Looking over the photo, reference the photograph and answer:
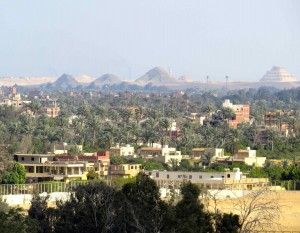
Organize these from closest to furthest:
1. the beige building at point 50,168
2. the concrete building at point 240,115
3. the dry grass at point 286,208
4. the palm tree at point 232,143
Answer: the dry grass at point 286,208
the beige building at point 50,168
the palm tree at point 232,143
the concrete building at point 240,115

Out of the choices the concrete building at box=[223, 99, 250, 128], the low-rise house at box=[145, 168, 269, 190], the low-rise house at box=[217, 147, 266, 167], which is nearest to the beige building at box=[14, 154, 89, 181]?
the low-rise house at box=[145, 168, 269, 190]

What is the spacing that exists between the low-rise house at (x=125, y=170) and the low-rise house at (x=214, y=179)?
9.13 feet

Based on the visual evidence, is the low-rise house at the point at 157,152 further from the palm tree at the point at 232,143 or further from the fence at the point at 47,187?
the fence at the point at 47,187

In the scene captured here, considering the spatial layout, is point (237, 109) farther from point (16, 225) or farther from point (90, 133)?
point (16, 225)

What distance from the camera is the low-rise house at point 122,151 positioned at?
300 ft

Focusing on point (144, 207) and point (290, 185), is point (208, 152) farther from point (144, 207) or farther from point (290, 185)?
point (144, 207)

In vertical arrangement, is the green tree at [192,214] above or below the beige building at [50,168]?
above

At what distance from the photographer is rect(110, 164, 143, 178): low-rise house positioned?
7975 cm

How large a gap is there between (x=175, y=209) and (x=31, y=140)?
181 ft

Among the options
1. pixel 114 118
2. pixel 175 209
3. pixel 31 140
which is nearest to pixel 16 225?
pixel 175 209

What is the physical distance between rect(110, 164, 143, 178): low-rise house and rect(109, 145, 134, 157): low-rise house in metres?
8.55

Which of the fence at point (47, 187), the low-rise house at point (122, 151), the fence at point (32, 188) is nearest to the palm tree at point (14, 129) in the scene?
the low-rise house at point (122, 151)

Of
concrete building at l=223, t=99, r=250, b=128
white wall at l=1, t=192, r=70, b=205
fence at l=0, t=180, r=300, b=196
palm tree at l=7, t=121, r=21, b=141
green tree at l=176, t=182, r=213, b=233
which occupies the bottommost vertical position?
concrete building at l=223, t=99, r=250, b=128

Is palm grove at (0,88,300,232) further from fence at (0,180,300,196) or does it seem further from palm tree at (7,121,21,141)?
fence at (0,180,300,196)
